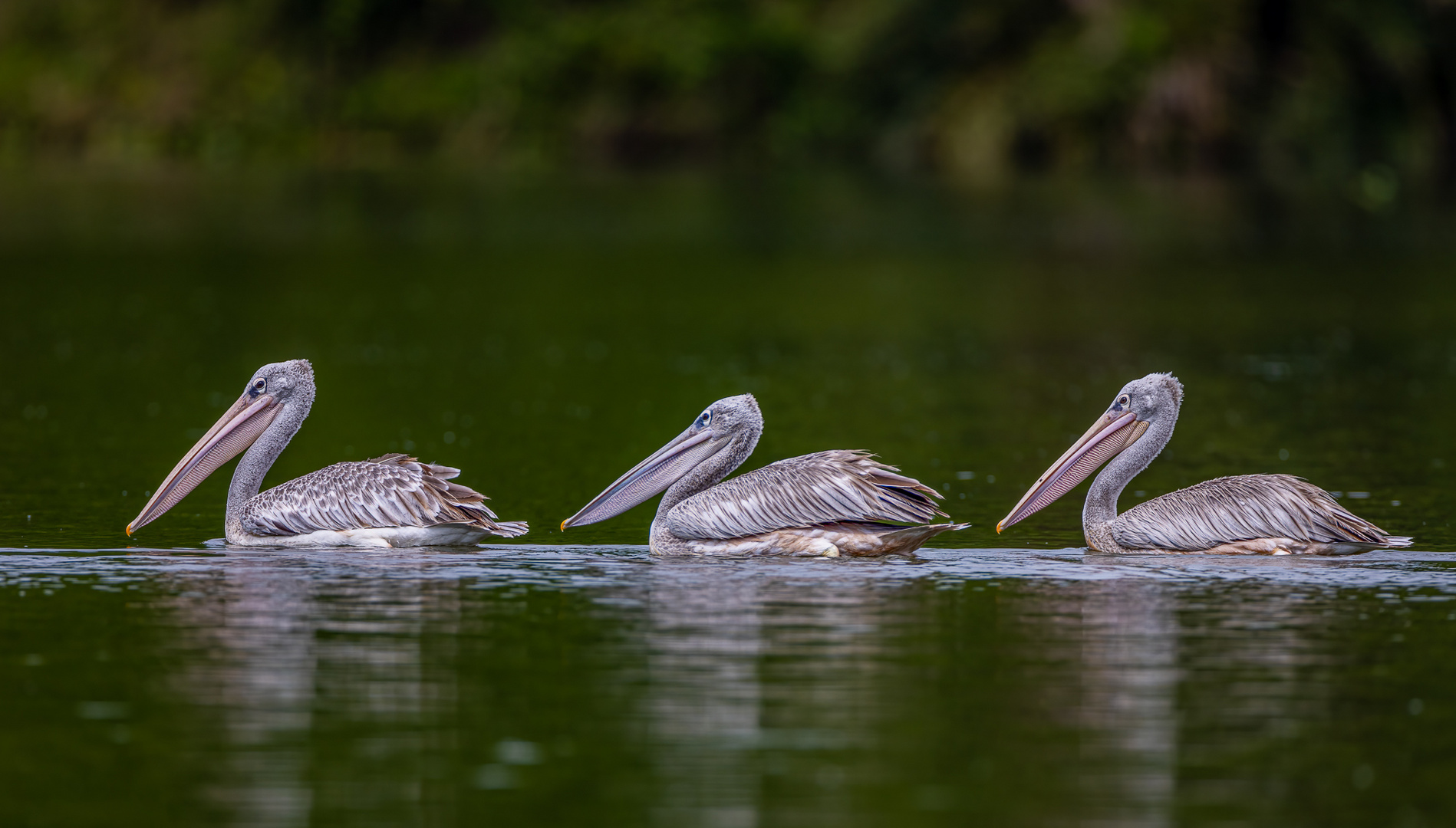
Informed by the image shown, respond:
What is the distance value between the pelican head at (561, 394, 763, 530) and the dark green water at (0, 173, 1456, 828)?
32cm

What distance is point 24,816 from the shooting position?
6.50 meters

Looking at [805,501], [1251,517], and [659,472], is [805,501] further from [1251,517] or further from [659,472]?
[1251,517]

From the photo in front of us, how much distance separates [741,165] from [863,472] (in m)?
56.8

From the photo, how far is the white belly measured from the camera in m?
10.9

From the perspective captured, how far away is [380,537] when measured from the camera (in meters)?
10.9

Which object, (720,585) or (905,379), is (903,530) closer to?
(720,585)

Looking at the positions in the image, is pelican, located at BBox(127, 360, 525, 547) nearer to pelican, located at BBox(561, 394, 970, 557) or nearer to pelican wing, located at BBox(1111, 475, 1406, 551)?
pelican, located at BBox(561, 394, 970, 557)

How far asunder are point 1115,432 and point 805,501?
6.15 feet

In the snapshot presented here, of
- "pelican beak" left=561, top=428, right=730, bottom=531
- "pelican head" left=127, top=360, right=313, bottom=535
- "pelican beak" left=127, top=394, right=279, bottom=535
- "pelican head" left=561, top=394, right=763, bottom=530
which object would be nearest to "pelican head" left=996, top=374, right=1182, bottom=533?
"pelican head" left=561, top=394, right=763, bottom=530

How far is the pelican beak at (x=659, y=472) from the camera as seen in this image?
11.5 m

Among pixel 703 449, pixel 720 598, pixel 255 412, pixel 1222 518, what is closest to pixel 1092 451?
pixel 1222 518

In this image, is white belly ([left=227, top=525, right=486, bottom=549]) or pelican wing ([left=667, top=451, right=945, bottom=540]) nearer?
pelican wing ([left=667, top=451, right=945, bottom=540])

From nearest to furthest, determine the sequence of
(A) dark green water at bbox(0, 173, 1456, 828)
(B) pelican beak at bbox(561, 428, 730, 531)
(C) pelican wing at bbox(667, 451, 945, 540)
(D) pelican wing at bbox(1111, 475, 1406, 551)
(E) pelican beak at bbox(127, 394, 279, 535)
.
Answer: (A) dark green water at bbox(0, 173, 1456, 828) → (D) pelican wing at bbox(1111, 475, 1406, 551) → (C) pelican wing at bbox(667, 451, 945, 540) → (B) pelican beak at bbox(561, 428, 730, 531) → (E) pelican beak at bbox(127, 394, 279, 535)

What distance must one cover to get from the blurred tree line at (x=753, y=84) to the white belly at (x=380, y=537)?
1696 inches
